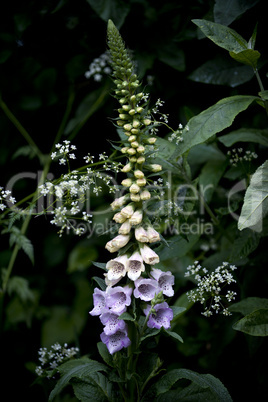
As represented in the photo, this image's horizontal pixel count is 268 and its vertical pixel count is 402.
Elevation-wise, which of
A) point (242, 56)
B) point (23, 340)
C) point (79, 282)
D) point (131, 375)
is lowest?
point (23, 340)

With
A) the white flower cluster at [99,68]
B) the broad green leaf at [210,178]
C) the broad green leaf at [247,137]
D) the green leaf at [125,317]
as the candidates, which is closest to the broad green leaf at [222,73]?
the broad green leaf at [247,137]

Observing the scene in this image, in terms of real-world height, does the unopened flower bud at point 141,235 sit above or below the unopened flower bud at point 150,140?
below

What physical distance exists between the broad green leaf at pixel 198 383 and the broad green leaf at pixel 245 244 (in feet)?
1.78

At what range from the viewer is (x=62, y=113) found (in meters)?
2.70

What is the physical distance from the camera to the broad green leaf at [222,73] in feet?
6.83

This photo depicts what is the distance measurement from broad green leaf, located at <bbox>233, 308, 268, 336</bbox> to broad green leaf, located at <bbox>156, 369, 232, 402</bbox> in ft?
0.69

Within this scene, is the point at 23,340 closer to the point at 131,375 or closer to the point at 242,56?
the point at 131,375

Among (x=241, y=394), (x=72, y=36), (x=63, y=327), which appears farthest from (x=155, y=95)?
(x=241, y=394)

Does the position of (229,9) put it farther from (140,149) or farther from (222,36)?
(140,149)

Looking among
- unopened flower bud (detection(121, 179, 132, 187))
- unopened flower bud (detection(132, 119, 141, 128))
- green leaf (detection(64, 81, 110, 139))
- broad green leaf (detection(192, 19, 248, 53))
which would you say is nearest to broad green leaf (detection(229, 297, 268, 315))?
unopened flower bud (detection(121, 179, 132, 187))

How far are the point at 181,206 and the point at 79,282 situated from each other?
106cm

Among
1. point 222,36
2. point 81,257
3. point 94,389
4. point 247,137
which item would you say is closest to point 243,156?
point 247,137

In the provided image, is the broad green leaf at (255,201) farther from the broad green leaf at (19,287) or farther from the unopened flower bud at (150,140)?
the broad green leaf at (19,287)

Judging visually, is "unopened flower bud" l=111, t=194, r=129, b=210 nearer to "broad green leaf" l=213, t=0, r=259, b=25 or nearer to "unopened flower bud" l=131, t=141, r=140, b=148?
"unopened flower bud" l=131, t=141, r=140, b=148
